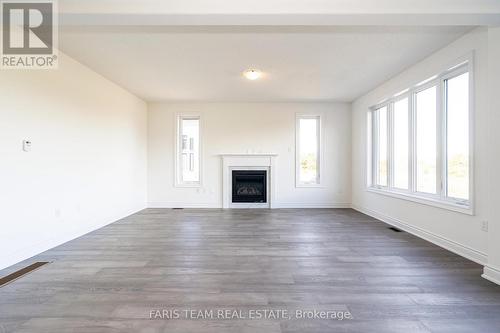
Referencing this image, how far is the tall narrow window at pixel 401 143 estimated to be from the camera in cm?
438

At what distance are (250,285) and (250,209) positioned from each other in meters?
3.97

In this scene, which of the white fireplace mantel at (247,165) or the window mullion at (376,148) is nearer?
the window mullion at (376,148)

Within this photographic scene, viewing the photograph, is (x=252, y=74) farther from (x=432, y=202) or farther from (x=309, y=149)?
(x=432, y=202)

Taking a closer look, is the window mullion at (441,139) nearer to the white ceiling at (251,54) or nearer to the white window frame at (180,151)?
the white ceiling at (251,54)

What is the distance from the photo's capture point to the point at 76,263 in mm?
2830

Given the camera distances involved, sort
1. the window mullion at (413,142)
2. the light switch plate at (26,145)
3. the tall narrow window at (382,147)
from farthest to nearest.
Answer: the tall narrow window at (382,147), the window mullion at (413,142), the light switch plate at (26,145)

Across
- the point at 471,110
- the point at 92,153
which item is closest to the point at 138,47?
the point at 92,153

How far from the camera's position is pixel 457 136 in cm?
327

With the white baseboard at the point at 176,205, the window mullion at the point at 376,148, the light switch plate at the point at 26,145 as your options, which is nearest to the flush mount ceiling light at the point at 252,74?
the window mullion at the point at 376,148

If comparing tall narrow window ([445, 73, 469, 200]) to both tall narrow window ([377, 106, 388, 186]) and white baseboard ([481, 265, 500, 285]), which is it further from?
tall narrow window ([377, 106, 388, 186])

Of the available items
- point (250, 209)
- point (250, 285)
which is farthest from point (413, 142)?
point (250, 209)

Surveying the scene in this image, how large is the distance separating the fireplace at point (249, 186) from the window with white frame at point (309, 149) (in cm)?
98

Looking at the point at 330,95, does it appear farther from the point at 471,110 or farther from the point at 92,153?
the point at 92,153

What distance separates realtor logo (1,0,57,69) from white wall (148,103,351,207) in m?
3.21
